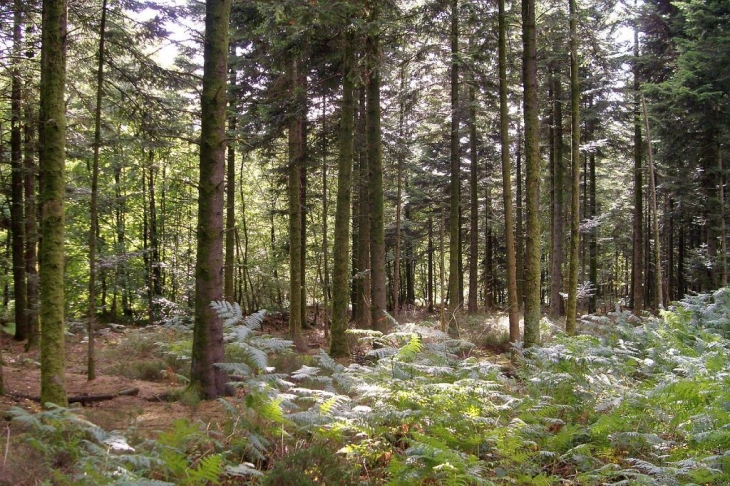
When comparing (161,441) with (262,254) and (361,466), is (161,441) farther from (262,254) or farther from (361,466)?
(262,254)

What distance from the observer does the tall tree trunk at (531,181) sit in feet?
31.6

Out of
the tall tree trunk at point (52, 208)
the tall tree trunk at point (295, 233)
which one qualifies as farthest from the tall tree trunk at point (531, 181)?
the tall tree trunk at point (52, 208)

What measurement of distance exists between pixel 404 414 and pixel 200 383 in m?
3.13

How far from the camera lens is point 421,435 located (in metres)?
4.24

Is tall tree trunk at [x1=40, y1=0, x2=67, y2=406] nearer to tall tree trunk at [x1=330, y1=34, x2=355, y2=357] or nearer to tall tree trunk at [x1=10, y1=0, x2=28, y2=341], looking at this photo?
→ tall tree trunk at [x1=330, y1=34, x2=355, y2=357]

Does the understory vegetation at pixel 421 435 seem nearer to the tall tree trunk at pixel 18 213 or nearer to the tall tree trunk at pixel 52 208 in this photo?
the tall tree trunk at pixel 52 208

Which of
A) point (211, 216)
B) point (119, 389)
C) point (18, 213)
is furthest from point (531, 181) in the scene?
point (18, 213)

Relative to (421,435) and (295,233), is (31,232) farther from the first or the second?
(421,435)

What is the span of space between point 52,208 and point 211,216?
187 centimetres

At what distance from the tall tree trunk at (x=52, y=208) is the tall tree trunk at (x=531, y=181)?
26.7 ft

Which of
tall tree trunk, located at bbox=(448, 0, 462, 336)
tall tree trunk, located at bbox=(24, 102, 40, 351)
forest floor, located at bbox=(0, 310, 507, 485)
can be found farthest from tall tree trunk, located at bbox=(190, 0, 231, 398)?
tall tree trunk, located at bbox=(448, 0, 462, 336)

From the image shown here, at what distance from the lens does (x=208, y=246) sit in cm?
647

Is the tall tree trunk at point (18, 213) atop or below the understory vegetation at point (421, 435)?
atop

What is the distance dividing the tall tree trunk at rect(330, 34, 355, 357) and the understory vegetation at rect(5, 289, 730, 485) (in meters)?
3.82
